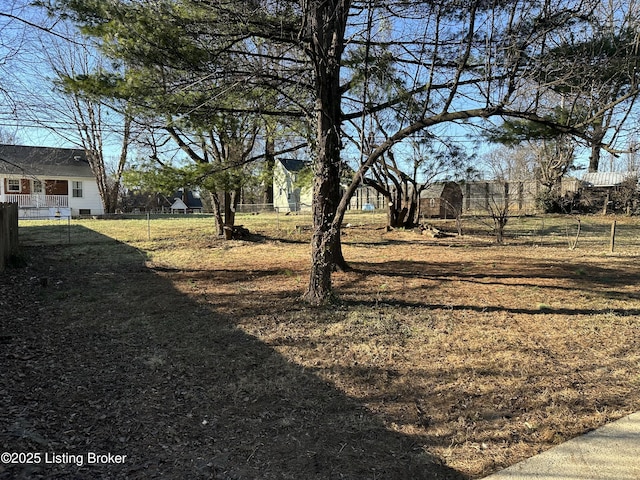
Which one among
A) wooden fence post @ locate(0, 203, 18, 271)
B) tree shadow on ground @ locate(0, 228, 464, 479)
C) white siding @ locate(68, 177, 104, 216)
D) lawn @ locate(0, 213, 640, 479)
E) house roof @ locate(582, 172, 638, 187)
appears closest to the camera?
tree shadow on ground @ locate(0, 228, 464, 479)

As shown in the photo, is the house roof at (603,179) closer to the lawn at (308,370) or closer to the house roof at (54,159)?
the lawn at (308,370)

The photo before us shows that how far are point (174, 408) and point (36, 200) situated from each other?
89.6 feet

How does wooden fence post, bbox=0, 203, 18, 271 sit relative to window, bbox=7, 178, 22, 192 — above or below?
below

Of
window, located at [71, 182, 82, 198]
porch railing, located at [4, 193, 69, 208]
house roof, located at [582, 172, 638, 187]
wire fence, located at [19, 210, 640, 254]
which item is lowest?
wire fence, located at [19, 210, 640, 254]

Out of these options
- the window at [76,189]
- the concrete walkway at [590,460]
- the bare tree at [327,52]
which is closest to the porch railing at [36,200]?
the window at [76,189]

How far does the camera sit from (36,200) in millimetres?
25062

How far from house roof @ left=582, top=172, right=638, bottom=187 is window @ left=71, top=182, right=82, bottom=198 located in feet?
113

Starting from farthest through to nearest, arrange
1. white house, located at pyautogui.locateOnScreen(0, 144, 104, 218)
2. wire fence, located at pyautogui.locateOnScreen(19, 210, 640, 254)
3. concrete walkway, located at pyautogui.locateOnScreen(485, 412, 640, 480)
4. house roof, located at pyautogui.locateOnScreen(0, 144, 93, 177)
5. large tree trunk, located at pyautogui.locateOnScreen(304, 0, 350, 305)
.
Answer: house roof, located at pyautogui.locateOnScreen(0, 144, 93, 177)
white house, located at pyautogui.locateOnScreen(0, 144, 104, 218)
wire fence, located at pyautogui.locateOnScreen(19, 210, 640, 254)
large tree trunk, located at pyautogui.locateOnScreen(304, 0, 350, 305)
concrete walkway, located at pyautogui.locateOnScreen(485, 412, 640, 480)

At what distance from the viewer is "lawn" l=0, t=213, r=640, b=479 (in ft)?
8.99

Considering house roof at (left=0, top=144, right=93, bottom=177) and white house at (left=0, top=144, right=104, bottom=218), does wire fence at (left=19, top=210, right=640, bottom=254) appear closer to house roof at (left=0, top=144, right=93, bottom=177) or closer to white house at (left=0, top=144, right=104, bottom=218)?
white house at (left=0, top=144, right=104, bottom=218)

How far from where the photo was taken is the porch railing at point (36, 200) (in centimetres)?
2440

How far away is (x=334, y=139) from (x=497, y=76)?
2343mm

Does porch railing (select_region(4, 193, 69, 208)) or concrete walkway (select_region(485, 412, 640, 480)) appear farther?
porch railing (select_region(4, 193, 69, 208))

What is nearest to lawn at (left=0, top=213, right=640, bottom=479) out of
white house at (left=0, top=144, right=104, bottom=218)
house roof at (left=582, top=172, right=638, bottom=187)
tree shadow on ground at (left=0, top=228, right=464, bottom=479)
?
tree shadow on ground at (left=0, top=228, right=464, bottom=479)
